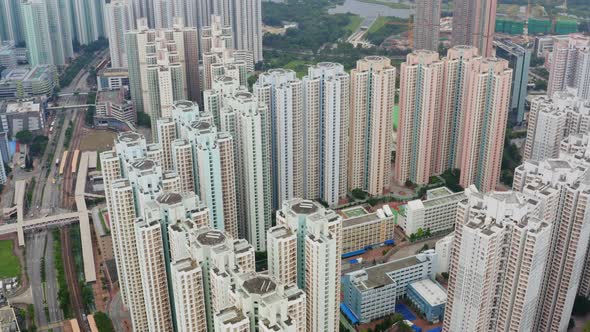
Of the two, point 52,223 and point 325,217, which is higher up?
point 325,217

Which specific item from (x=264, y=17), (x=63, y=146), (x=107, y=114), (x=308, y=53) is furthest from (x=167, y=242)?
(x=264, y=17)

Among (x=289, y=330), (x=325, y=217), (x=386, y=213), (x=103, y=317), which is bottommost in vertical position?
(x=103, y=317)

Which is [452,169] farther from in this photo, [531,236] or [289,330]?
[289,330]

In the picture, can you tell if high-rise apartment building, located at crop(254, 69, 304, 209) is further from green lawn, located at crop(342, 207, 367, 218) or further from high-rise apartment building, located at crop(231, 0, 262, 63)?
high-rise apartment building, located at crop(231, 0, 262, 63)

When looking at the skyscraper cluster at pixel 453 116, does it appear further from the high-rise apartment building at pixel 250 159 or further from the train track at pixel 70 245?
the train track at pixel 70 245

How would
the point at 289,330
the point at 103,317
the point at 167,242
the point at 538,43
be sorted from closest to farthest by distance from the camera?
the point at 289,330 → the point at 167,242 → the point at 103,317 → the point at 538,43

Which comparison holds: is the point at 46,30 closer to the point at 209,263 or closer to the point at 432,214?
the point at 432,214

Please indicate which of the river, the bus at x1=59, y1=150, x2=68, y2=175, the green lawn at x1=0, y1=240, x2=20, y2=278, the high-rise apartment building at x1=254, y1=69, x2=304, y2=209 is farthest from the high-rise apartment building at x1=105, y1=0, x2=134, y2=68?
the river
